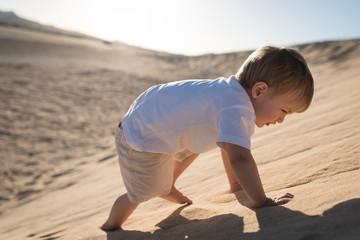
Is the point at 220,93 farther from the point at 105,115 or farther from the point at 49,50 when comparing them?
the point at 49,50

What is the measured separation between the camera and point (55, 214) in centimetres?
273

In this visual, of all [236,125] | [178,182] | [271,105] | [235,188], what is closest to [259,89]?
[271,105]

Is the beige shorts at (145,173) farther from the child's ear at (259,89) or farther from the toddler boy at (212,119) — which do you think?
the child's ear at (259,89)

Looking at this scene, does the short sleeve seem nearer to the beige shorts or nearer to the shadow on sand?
the shadow on sand

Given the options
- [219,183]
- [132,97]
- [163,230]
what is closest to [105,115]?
[132,97]

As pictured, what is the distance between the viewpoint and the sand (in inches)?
49.7

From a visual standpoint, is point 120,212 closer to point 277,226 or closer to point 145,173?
point 145,173

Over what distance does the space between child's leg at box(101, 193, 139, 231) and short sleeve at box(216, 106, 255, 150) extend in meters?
0.68

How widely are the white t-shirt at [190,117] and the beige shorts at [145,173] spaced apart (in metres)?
0.07

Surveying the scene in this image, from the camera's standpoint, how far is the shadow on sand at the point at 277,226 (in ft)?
3.36

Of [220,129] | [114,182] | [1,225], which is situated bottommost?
[1,225]

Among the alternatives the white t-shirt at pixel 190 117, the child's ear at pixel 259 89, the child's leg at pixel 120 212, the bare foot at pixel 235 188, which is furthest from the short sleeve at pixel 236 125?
the child's leg at pixel 120 212

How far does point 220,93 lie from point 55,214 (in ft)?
6.34

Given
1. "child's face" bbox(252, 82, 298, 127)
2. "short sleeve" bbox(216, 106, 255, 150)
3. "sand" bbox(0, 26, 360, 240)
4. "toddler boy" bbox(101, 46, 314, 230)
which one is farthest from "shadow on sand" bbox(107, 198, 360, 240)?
"child's face" bbox(252, 82, 298, 127)
